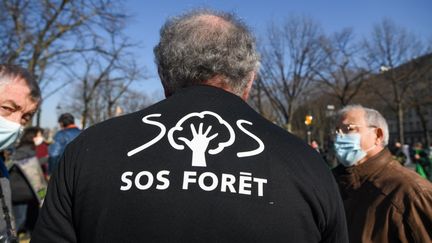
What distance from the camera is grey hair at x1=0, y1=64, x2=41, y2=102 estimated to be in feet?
7.76

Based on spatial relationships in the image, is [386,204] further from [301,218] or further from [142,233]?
[142,233]

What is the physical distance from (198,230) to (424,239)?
5.82ft

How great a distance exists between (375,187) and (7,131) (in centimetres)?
247

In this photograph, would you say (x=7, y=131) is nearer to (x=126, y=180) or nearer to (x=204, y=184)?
(x=126, y=180)

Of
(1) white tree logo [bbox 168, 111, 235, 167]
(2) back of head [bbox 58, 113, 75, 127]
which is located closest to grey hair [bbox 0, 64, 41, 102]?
(1) white tree logo [bbox 168, 111, 235, 167]

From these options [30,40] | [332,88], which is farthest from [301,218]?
[332,88]

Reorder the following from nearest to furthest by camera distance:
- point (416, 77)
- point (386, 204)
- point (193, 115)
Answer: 1. point (193, 115)
2. point (386, 204)
3. point (416, 77)

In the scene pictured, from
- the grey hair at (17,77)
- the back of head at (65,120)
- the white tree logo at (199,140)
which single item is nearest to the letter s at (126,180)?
the white tree logo at (199,140)

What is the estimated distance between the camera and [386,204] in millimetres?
2607

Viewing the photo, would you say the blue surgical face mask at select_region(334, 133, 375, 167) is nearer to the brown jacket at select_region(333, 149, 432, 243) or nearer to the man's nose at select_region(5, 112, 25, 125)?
the brown jacket at select_region(333, 149, 432, 243)

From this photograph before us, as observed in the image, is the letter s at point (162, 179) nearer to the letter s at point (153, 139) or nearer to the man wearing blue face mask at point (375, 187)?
the letter s at point (153, 139)

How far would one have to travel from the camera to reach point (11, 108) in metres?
2.43

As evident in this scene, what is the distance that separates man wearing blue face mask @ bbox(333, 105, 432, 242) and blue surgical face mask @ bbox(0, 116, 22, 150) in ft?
7.64

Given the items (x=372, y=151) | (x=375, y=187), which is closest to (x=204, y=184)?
(x=375, y=187)
